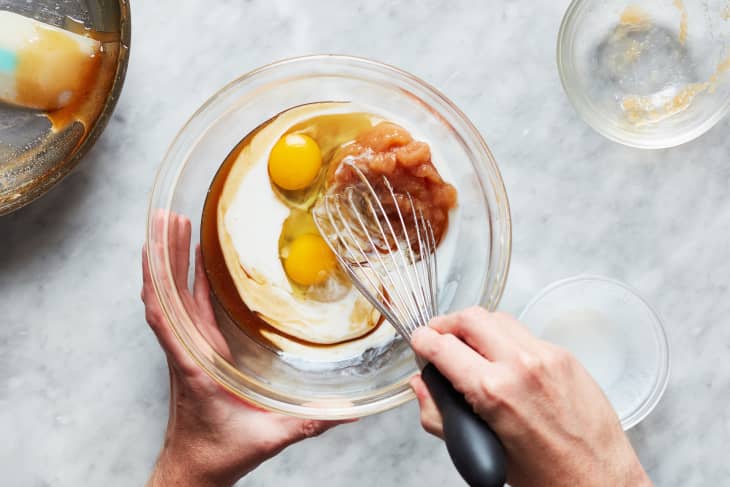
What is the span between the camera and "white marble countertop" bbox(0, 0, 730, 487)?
67.0 inches

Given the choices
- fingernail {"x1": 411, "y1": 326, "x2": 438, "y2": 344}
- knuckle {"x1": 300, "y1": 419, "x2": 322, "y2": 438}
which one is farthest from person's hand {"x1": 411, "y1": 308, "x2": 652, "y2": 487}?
knuckle {"x1": 300, "y1": 419, "x2": 322, "y2": 438}

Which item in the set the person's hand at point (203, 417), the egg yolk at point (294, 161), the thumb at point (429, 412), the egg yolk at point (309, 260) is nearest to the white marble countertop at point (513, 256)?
the person's hand at point (203, 417)

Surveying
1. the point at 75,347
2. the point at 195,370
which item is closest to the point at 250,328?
the point at 195,370

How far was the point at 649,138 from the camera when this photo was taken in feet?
5.68

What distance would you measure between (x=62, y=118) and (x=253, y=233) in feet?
1.58

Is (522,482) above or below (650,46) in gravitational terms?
below

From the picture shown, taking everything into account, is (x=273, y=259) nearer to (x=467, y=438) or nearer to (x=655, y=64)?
(x=467, y=438)

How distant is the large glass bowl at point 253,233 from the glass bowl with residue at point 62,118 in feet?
0.69

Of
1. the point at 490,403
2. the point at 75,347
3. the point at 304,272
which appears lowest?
the point at 75,347

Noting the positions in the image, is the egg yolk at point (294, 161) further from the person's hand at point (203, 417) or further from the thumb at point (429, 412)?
the thumb at point (429, 412)

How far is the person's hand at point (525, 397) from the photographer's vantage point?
1140mm

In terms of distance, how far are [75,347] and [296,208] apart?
2.00 feet

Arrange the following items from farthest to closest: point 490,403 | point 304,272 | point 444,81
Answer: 1. point 444,81
2. point 304,272
3. point 490,403

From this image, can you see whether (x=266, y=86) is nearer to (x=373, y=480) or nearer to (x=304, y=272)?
(x=304, y=272)
